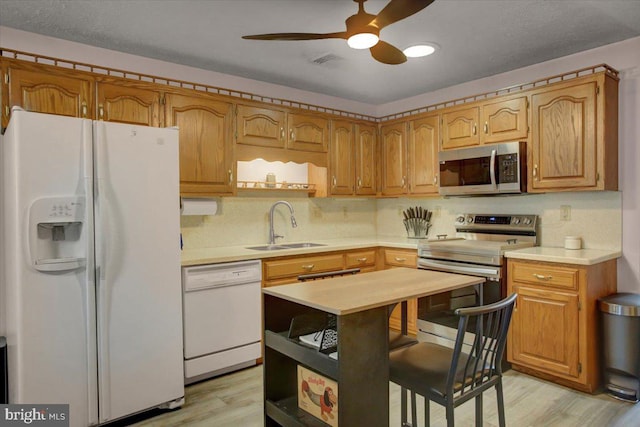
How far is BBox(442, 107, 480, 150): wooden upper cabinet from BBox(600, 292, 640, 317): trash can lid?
5.20 feet

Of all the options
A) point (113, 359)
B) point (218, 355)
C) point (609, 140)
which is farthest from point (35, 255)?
point (609, 140)

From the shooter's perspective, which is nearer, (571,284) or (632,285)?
(571,284)

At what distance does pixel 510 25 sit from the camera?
267cm

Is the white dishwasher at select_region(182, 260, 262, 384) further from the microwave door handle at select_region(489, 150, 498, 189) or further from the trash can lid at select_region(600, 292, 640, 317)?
the trash can lid at select_region(600, 292, 640, 317)

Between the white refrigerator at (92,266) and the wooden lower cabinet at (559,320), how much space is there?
7.85ft

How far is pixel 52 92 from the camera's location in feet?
8.61

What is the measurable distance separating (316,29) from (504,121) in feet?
5.78

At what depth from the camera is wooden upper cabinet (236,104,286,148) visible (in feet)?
11.2

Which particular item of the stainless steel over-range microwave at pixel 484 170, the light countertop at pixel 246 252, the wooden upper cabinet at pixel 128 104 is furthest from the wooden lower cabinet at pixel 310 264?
the wooden upper cabinet at pixel 128 104

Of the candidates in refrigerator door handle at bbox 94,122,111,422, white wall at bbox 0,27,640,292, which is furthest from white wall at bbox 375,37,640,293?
refrigerator door handle at bbox 94,122,111,422

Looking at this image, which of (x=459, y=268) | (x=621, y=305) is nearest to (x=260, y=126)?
(x=459, y=268)

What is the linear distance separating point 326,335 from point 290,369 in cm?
46

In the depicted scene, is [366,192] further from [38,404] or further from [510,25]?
[38,404]

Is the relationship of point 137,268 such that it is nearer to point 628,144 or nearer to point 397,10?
point 397,10
